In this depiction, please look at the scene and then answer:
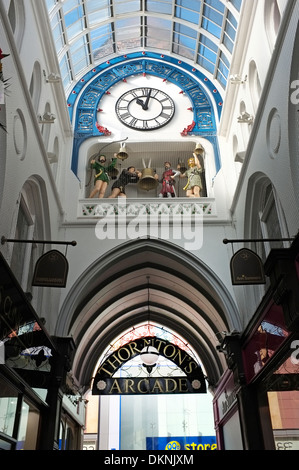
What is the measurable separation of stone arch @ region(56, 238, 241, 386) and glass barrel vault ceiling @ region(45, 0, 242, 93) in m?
5.75

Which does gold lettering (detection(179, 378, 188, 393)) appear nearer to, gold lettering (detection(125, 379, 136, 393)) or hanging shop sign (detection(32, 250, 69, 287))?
gold lettering (detection(125, 379, 136, 393))

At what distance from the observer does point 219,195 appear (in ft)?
37.5

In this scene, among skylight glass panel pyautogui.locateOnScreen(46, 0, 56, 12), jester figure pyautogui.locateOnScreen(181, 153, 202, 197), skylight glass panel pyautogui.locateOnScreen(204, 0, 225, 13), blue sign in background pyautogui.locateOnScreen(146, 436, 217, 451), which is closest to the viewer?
skylight glass panel pyautogui.locateOnScreen(46, 0, 56, 12)

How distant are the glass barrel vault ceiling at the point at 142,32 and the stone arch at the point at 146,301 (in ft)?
18.9

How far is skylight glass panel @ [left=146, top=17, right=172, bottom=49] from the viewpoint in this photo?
→ 13867 millimetres

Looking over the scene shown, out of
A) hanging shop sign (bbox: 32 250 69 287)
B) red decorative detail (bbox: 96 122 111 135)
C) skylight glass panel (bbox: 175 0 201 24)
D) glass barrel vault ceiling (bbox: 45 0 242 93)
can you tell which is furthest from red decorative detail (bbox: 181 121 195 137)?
hanging shop sign (bbox: 32 250 69 287)

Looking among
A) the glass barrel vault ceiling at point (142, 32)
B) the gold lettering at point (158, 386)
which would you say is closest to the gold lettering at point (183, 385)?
the gold lettering at point (158, 386)

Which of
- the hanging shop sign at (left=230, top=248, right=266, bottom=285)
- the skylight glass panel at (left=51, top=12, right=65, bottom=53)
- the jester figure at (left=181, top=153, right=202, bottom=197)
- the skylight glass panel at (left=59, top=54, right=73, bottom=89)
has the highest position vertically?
the skylight glass panel at (left=59, top=54, right=73, bottom=89)

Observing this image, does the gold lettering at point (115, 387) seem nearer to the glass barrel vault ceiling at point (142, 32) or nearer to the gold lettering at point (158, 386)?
the gold lettering at point (158, 386)

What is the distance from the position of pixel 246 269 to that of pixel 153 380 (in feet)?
19.9

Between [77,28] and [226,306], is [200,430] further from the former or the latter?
[77,28]

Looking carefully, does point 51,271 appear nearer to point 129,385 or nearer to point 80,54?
point 129,385

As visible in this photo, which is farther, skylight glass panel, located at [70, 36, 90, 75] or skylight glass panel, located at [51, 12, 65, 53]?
skylight glass panel, located at [70, 36, 90, 75]

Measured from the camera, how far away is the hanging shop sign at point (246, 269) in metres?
7.50
